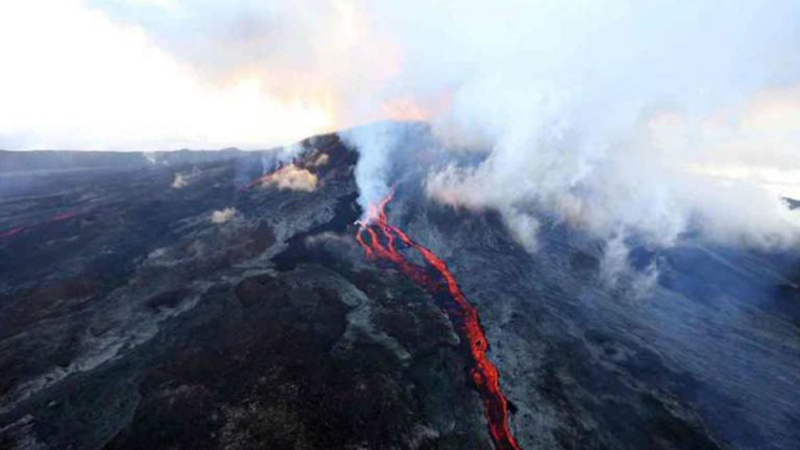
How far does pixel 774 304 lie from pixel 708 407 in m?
21.2

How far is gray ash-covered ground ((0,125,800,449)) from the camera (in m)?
22.9

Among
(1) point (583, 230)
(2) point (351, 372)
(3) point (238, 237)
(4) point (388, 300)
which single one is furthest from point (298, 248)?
(1) point (583, 230)

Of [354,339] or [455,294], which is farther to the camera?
[455,294]

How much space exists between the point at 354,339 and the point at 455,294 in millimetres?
11458

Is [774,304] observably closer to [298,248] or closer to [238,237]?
[298,248]

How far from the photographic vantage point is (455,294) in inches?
1531

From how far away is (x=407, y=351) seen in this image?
29.3m

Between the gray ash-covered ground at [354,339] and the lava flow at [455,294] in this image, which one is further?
the lava flow at [455,294]

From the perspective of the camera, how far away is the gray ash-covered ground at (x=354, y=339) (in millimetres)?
22938

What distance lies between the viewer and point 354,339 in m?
30.0

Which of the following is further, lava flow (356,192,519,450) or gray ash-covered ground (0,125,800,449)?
lava flow (356,192,519,450)

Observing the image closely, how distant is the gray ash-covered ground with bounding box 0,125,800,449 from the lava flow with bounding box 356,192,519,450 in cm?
77

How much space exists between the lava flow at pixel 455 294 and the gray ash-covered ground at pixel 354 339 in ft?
2.53

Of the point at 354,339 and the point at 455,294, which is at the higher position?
the point at 354,339
